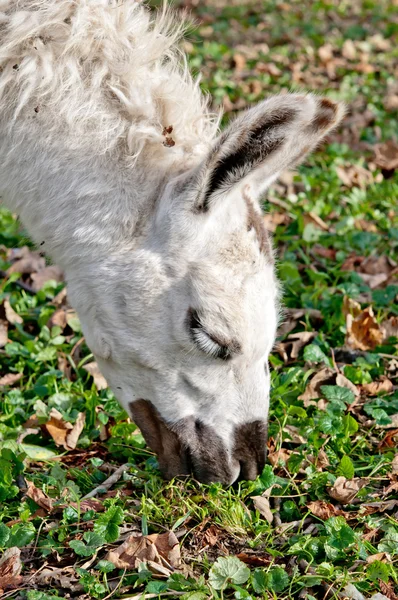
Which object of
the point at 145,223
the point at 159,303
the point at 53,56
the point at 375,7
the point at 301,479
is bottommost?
the point at 375,7

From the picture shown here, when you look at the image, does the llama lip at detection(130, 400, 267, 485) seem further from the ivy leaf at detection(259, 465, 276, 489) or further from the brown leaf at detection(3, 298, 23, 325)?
the brown leaf at detection(3, 298, 23, 325)

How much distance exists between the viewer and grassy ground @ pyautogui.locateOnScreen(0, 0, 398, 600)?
2982 mm

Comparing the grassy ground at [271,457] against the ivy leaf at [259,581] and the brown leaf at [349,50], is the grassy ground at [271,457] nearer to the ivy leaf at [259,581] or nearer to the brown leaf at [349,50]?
the ivy leaf at [259,581]

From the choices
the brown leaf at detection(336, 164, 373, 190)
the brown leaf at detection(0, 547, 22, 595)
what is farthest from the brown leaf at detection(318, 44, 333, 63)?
the brown leaf at detection(0, 547, 22, 595)

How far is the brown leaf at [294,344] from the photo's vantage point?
451 centimetres

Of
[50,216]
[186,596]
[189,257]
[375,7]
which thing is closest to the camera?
[186,596]

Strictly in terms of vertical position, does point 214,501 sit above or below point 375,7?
above

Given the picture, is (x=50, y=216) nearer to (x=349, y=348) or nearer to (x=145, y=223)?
(x=145, y=223)

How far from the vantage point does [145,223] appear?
3.31 m

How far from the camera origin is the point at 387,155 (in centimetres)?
749

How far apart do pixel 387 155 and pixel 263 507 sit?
16.1 ft

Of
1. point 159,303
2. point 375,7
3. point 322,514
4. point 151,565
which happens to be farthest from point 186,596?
point 375,7

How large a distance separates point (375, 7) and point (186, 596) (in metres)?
12.1

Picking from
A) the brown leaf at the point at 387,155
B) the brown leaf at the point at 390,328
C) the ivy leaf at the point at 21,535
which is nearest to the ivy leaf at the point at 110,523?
the ivy leaf at the point at 21,535
